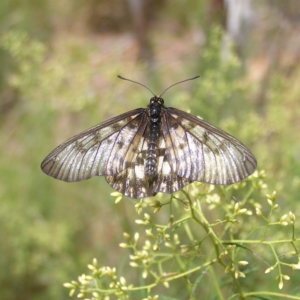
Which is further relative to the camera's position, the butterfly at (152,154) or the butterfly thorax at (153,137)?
the butterfly thorax at (153,137)

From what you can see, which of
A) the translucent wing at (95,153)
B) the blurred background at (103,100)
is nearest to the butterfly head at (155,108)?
the translucent wing at (95,153)

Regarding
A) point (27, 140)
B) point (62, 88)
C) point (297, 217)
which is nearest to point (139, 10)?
point (27, 140)

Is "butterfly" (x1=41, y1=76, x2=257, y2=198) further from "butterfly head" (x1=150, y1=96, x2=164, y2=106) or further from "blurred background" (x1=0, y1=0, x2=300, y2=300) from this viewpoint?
"blurred background" (x1=0, y1=0, x2=300, y2=300)

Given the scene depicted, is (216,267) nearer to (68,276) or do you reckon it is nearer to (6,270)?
(68,276)

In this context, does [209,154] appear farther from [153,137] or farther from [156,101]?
[156,101]

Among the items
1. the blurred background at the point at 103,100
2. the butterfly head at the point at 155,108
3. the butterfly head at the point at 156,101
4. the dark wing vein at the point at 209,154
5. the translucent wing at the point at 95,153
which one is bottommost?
the dark wing vein at the point at 209,154

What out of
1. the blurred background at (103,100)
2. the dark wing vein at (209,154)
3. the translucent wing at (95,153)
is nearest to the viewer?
the dark wing vein at (209,154)

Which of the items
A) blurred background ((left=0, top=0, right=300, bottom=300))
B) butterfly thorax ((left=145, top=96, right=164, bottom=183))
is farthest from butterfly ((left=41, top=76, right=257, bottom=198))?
blurred background ((left=0, top=0, right=300, bottom=300))

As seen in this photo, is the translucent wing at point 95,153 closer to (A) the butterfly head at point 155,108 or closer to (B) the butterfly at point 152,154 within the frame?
(B) the butterfly at point 152,154
